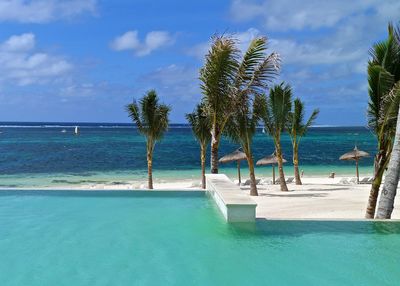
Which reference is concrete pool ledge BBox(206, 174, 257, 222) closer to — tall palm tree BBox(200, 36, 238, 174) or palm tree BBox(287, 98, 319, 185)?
tall palm tree BBox(200, 36, 238, 174)

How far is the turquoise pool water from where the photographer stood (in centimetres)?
565

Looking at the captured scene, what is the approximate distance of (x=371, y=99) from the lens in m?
10.1

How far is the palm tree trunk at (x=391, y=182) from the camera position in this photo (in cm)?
860

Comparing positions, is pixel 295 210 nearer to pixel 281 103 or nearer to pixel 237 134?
pixel 237 134

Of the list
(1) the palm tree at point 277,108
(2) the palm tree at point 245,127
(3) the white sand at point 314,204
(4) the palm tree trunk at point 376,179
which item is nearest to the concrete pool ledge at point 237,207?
(4) the palm tree trunk at point 376,179

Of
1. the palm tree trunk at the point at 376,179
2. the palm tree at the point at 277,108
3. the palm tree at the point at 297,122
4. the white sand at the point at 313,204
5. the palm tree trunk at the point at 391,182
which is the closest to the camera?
the palm tree trunk at the point at 391,182

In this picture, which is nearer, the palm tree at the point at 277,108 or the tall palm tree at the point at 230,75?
the tall palm tree at the point at 230,75

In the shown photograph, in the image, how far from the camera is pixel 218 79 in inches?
501

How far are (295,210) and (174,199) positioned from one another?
4.71 m

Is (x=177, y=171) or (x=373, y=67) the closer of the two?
(x=373, y=67)

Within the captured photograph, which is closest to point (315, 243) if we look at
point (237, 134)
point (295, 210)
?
point (295, 210)

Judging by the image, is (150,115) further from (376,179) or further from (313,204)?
(376,179)

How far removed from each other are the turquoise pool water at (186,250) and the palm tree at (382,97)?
8.08ft

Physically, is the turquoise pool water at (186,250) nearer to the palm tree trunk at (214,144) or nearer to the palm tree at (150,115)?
the palm tree trunk at (214,144)
